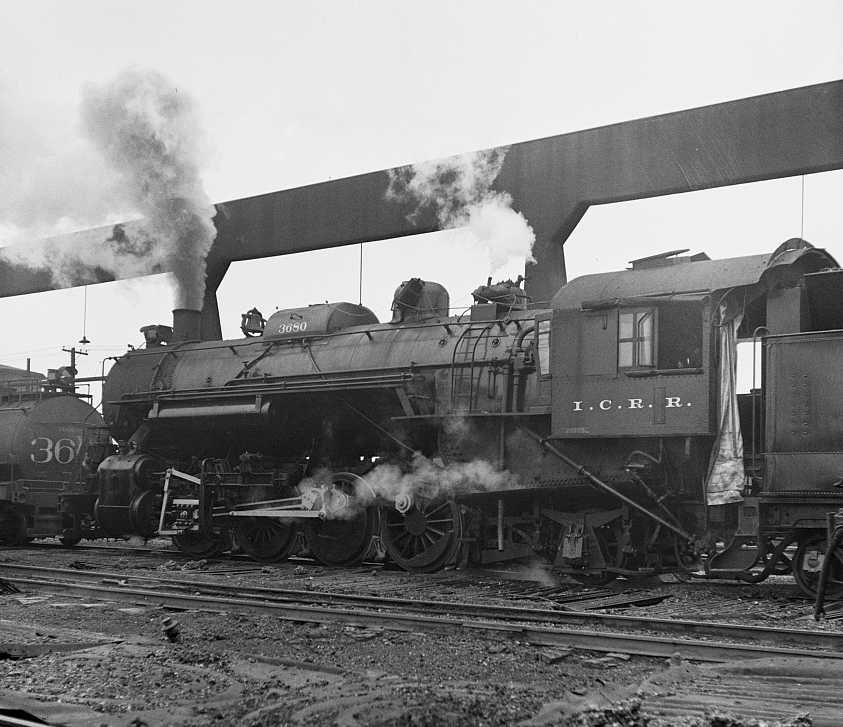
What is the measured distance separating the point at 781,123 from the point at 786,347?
27.8 feet

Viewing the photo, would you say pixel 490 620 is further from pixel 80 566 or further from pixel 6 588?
pixel 80 566

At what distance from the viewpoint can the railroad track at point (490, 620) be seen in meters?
7.03

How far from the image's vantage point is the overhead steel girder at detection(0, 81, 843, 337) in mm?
16609

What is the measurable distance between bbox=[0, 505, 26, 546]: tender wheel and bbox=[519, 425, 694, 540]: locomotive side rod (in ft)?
39.3

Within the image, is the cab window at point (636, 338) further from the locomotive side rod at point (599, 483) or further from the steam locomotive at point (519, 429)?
the locomotive side rod at point (599, 483)

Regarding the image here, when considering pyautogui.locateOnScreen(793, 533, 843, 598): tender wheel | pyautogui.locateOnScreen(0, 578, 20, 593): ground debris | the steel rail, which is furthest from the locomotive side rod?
pyautogui.locateOnScreen(0, 578, 20, 593): ground debris

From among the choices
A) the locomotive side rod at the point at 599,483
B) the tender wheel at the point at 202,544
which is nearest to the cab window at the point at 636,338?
the locomotive side rod at the point at 599,483

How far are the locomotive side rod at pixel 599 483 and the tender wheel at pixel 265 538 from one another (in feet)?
15.8

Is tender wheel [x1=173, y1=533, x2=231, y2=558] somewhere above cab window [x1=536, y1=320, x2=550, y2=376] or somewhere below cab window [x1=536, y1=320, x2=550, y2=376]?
below

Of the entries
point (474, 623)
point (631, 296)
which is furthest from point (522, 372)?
point (474, 623)

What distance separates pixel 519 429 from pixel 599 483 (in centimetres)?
142

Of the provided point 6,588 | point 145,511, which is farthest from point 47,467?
point 6,588

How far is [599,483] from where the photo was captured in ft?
35.4

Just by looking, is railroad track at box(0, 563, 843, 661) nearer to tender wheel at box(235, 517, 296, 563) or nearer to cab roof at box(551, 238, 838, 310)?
tender wheel at box(235, 517, 296, 563)
